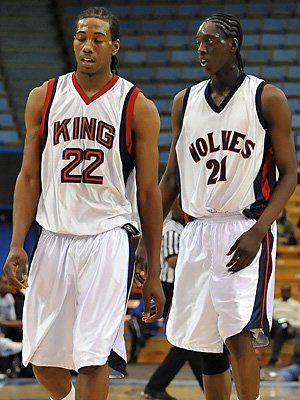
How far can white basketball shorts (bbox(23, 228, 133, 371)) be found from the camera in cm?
360

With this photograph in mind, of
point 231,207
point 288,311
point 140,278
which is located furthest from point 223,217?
point 288,311

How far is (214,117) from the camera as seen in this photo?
173 inches

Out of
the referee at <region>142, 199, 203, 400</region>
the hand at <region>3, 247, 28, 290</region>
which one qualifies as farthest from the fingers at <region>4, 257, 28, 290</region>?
the referee at <region>142, 199, 203, 400</region>

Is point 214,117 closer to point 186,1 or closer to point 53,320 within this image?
point 53,320

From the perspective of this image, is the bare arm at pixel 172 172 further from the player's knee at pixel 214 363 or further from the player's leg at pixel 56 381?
the player's leg at pixel 56 381

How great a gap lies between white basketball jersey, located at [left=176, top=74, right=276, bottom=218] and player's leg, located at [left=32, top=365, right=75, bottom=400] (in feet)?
3.37

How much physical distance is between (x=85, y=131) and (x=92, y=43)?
0.35 m

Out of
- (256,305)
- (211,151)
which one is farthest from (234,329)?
(211,151)

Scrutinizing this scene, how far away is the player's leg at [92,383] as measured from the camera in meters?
3.53

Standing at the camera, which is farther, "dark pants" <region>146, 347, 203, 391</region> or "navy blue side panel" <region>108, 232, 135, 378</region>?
"dark pants" <region>146, 347, 203, 391</region>

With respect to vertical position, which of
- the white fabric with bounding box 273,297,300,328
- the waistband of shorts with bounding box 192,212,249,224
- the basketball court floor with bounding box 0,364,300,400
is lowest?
the white fabric with bounding box 273,297,300,328

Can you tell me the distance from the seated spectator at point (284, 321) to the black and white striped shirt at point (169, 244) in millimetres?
4616

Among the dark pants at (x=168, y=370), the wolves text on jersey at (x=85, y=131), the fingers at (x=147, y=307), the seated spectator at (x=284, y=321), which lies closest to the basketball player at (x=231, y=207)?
the fingers at (x=147, y=307)

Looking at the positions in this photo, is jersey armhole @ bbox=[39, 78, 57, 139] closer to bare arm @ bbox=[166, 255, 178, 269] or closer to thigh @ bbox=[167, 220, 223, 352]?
thigh @ bbox=[167, 220, 223, 352]
